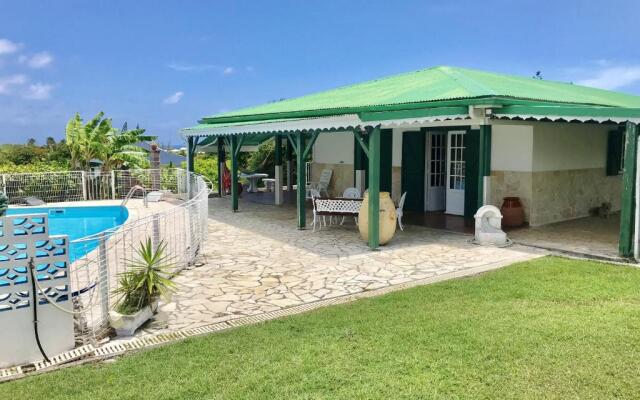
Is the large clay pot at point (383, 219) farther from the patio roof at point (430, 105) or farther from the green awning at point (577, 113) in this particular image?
the green awning at point (577, 113)

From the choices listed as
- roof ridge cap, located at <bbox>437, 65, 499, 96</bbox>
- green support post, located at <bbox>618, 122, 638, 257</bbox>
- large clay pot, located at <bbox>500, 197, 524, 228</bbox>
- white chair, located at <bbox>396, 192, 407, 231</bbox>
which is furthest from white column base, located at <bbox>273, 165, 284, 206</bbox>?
green support post, located at <bbox>618, 122, 638, 257</bbox>

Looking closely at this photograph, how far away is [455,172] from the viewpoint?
1541cm

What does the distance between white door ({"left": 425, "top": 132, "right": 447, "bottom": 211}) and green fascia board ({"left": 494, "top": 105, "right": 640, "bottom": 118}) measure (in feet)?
16.9

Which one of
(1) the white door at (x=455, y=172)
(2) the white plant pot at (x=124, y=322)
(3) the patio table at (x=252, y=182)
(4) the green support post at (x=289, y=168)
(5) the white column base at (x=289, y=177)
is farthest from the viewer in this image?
(3) the patio table at (x=252, y=182)

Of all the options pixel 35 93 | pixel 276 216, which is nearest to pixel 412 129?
pixel 276 216

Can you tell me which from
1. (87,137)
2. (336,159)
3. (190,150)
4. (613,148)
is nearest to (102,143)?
(87,137)

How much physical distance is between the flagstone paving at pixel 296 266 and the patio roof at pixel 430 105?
2603 mm

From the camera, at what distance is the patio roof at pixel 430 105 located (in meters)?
9.74

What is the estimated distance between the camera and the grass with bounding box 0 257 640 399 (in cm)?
447

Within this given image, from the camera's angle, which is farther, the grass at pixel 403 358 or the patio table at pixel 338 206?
the patio table at pixel 338 206

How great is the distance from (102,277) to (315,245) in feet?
18.5

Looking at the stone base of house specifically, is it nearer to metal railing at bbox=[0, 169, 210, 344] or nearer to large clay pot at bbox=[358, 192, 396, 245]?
large clay pot at bbox=[358, 192, 396, 245]

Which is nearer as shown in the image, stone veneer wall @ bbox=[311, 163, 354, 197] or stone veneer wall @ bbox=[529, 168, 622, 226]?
stone veneer wall @ bbox=[529, 168, 622, 226]

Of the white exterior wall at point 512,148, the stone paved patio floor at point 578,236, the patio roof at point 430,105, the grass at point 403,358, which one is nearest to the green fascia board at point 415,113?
the patio roof at point 430,105
